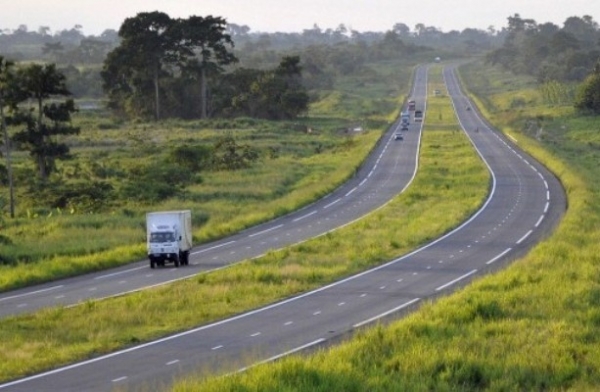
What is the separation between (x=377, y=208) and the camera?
58.6 m

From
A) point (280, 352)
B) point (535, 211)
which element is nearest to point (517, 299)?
point (280, 352)

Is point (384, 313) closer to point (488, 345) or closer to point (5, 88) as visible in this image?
point (488, 345)

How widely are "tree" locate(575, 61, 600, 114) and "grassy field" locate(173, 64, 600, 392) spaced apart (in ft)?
281

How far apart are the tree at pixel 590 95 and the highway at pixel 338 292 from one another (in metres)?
50.1

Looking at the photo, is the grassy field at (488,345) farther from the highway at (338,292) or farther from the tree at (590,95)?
the tree at (590,95)

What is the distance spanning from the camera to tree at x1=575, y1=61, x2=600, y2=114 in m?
121

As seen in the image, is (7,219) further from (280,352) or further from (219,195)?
(280,352)

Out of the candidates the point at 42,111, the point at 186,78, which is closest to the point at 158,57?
the point at 186,78

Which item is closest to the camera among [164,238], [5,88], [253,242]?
[164,238]

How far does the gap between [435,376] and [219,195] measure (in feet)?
148

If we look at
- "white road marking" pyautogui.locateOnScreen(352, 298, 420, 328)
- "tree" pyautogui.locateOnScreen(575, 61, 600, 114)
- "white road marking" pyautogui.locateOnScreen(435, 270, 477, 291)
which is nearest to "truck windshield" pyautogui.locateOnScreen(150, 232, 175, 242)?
"white road marking" pyautogui.locateOnScreen(435, 270, 477, 291)

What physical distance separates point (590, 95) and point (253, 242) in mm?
82373

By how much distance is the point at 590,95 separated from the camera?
398 ft

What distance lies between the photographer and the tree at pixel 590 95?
396 ft
